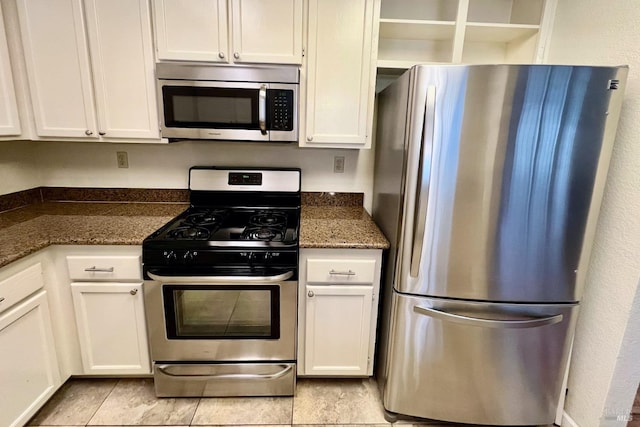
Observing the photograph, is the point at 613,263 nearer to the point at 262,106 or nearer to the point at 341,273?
the point at 341,273

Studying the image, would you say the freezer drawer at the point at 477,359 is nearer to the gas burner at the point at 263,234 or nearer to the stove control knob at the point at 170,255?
the gas burner at the point at 263,234

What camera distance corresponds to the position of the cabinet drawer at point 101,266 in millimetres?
1549

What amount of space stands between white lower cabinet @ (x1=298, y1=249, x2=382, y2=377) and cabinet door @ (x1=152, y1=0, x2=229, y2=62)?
1155 millimetres

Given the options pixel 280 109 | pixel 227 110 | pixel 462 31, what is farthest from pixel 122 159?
pixel 462 31

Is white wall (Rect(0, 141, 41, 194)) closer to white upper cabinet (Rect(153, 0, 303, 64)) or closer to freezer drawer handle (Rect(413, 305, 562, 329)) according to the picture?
white upper cabinet (Rect(153, 0, 303, 64))

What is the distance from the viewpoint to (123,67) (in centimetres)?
170

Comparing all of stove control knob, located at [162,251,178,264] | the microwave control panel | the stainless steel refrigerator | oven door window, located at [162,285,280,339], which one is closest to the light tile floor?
the stainless steel refrigerator

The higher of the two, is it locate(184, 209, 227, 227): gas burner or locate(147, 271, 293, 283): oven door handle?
locate(184, 209, 227, 227): gas burner

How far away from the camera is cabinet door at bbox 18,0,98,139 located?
1613 mm

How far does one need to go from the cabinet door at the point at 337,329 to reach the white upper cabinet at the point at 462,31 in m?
1.26

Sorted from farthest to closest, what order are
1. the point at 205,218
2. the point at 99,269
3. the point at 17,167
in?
the point at 17,167
the point at 205,218
the point at 99,269

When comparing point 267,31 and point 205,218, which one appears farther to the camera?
point 205,218

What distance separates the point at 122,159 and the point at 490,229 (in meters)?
2.19

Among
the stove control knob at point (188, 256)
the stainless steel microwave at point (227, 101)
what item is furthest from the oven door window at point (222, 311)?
the stainless steel microwave at point (227, 101)
